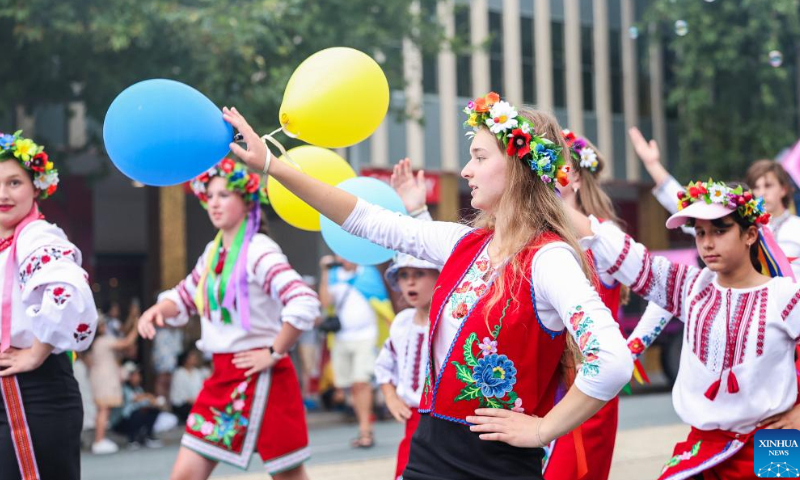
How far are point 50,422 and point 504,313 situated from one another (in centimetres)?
215

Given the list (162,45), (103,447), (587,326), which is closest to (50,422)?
(587,326)

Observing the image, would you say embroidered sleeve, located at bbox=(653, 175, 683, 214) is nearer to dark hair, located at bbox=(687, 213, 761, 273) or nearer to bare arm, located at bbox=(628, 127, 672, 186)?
bare arm, located at bbox=(628, 127, 672, 186)

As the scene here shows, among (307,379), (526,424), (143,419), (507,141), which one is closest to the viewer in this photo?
(526,424)

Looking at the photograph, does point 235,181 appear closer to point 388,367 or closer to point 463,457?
point 388,367

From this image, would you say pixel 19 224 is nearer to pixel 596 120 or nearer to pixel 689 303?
pixel 689 303

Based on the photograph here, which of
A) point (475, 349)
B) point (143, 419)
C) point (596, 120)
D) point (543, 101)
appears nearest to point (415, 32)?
point (143, 419)

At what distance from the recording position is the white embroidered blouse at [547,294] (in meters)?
2.85

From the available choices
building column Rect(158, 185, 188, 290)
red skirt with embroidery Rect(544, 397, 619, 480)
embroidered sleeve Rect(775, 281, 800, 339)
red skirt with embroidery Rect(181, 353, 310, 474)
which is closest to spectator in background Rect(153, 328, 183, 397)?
building column Rect(158, 185, 188, 290)

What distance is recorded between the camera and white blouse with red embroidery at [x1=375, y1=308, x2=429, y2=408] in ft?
17.3

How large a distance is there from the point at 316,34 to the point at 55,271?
8989mm

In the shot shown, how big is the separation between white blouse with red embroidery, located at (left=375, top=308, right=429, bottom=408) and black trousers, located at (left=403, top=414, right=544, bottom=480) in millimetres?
1899

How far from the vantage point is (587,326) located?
2.88 m

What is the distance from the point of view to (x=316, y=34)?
12930mm

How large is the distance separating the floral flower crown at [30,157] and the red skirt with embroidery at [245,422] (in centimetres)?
138
